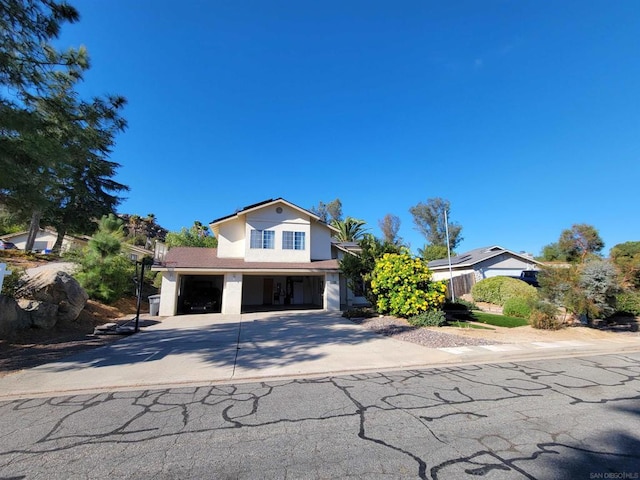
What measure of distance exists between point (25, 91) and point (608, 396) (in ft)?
43.1

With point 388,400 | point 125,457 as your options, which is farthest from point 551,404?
point 125,457

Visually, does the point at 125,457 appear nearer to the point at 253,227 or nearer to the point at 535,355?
the point at 535,355

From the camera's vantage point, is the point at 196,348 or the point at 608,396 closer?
the point at 608,396

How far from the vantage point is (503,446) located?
3.18 m

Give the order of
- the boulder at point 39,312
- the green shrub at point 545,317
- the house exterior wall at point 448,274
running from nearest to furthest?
1. the boulder at point 39,312
2. the green shrub at point 545,317
3. the house exterior wall at point 448,274

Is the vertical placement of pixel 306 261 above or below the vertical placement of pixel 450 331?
above

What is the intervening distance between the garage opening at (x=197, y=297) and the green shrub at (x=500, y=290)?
1775 cm

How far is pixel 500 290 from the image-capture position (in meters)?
18.7

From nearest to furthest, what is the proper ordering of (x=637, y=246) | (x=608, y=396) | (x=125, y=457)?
1. (x=125, y=457)
2. (x=608, y=396)
3. (x=637, y=246)

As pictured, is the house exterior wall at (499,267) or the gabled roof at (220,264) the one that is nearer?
the gabled roof at (220,264)

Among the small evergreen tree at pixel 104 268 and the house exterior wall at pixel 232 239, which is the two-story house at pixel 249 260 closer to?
the house exterior wall at pixel 232 239

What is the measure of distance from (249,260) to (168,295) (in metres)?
4.69

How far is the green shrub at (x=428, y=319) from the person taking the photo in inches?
460

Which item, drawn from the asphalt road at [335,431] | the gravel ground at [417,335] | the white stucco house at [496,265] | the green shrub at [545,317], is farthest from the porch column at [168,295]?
the white stucco house at [496,265]
